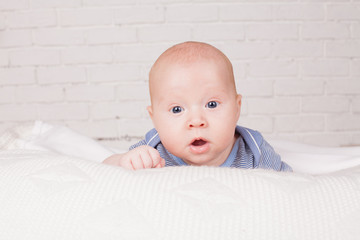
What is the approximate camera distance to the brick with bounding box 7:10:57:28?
207 cm

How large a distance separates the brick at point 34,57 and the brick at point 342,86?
1.47 meters

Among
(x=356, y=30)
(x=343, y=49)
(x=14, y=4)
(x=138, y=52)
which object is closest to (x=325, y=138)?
(x=343, y=49)

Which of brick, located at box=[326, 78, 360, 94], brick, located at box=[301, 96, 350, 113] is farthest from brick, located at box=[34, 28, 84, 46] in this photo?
brick, located at box=[326, 78, 360, 94]

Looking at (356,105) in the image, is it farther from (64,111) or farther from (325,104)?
(64,111)

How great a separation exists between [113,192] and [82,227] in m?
0.06

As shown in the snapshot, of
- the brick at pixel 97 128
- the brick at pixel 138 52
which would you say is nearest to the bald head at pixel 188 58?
the brick at pixel 138 52

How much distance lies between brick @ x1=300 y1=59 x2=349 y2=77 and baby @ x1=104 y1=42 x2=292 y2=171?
133 cm

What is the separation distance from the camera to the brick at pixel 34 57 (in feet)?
6.90

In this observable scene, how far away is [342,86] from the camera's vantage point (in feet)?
7.15

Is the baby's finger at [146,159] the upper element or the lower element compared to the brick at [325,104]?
upper

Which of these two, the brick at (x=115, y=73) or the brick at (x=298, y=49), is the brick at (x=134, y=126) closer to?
the brick at (x=115, y=73)

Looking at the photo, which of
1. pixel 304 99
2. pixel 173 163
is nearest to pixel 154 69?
pixel 173 163

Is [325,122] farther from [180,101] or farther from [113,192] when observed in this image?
[113,192]

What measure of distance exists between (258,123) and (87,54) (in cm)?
98
